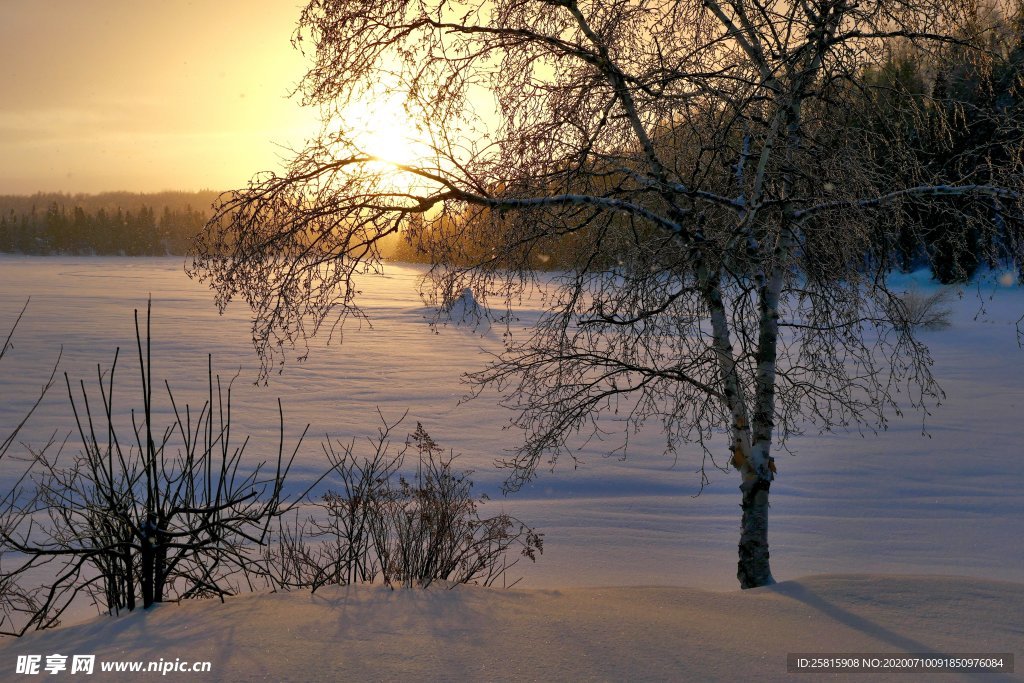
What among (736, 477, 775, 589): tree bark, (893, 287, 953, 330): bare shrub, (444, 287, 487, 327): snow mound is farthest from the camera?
(893, 287, 953, 330): bare shrub

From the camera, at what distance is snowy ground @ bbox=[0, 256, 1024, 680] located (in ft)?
13.7

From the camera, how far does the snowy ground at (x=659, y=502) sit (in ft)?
13.7


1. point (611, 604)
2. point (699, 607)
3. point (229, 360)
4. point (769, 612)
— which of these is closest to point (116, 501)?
point (611, 604)

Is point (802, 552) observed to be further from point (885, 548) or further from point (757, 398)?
point (757, 398)

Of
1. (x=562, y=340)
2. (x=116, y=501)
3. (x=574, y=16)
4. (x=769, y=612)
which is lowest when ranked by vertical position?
(x=769, y=612)

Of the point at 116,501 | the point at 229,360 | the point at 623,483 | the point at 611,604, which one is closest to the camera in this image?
the point at 116,501

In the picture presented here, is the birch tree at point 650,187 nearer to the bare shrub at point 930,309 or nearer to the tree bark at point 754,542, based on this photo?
the tree bark at point 754,542

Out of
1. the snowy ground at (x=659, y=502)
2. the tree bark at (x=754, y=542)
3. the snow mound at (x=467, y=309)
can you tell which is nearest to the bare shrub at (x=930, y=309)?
the snowy ground at (x=659, y=502)

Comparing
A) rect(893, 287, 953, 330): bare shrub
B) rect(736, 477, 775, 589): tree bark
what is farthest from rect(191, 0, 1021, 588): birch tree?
rect(893, 287, 953, 330): bare shrub

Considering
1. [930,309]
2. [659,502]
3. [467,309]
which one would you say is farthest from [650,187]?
[930,309]

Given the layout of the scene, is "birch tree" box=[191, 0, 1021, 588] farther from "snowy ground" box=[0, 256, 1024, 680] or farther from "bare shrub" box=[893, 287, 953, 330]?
"bare shrub" box=[893, 287, 953, 330]

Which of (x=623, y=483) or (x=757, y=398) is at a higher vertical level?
(x=757, y=398)

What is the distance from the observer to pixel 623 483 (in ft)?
41.0

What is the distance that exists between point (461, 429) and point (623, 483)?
3.74 meters
